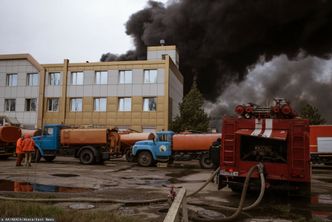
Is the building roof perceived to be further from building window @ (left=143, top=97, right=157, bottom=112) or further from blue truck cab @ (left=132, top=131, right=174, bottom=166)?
blue truck cab @ (left=132, top=131, right=174, bottom=166)

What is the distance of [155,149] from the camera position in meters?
21.6

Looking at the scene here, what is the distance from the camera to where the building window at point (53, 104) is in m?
41.5

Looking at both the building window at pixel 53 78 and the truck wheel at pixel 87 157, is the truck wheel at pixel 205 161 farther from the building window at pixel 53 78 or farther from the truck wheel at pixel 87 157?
the building window at pixel 53 78

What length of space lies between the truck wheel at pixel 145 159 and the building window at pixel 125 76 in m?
18.9

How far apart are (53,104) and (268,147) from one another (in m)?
34.8

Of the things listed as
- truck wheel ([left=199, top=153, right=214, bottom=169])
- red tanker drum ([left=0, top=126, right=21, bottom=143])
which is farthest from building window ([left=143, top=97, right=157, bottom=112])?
truck wheel ([left=199, top=153, right=214, bottom=169])

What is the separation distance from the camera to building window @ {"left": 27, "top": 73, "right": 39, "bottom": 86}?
→ 41.9 metres

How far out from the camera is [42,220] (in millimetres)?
6020

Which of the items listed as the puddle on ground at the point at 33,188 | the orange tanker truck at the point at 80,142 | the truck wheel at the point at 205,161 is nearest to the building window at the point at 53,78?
the orange tanker truck at the point at 80,142

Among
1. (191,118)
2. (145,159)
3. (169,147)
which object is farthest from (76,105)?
(169,147)

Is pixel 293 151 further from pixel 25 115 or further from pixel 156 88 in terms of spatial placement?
pixel 25 115

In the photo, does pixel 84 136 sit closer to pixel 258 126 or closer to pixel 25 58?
pixel 258 126

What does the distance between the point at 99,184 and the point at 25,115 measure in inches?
1273

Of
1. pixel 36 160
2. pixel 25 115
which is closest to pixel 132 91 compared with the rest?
pixel 25 115
